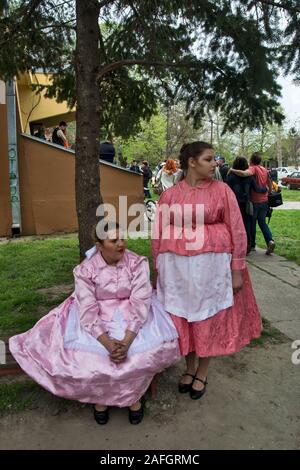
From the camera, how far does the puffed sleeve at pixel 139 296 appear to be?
2.98m

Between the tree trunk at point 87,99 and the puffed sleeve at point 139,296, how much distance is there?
1.55 meters

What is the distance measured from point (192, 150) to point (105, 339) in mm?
1408

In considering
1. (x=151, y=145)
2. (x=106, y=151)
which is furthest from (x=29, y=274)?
(x=151, y=145)

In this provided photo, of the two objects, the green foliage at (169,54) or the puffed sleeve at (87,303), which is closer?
the puffed sleeve at (87,303)

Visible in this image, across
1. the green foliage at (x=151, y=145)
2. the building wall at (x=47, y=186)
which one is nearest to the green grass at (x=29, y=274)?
the building wall at (x=47, y=186)

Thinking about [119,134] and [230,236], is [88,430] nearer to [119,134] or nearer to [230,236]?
[230,236]

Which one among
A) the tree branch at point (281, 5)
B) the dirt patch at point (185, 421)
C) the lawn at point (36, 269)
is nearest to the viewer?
the dirt patch at point (185, 421)

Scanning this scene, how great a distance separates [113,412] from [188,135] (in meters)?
33.1

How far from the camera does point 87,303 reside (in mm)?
2980

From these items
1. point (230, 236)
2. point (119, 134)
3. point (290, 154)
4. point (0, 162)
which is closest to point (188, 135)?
point (0, 162)

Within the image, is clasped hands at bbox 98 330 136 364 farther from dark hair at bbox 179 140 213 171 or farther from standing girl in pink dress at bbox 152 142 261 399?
dark hair at bbox 179 140 213 171

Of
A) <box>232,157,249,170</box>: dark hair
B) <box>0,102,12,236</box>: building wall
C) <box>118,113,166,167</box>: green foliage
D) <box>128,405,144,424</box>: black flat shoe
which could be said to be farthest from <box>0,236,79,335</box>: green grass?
<box>118,113,166,167</box>: green foliage

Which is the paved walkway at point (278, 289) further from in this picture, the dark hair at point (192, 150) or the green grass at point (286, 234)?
the dark hair at point (192, 150)

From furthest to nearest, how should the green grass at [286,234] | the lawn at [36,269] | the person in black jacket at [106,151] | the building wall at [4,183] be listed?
the person in black jacket at [106,151], the building wall at [4,183], the green grass at [286,234], the lawn at [36,269]
